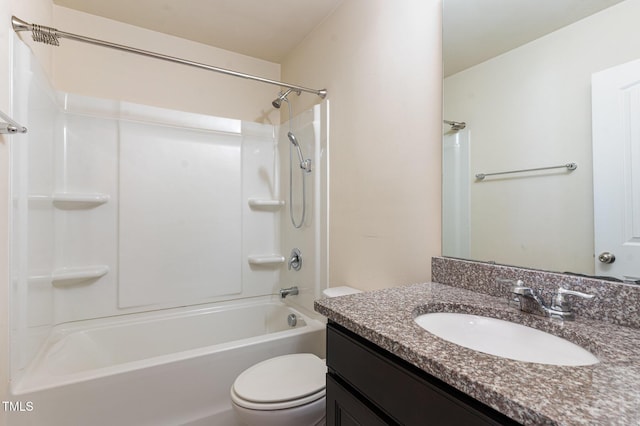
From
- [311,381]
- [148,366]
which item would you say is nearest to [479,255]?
[311,381]

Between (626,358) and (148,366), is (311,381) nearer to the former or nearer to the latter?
A: (148,366)

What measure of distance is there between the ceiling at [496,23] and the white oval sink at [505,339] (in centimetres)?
91

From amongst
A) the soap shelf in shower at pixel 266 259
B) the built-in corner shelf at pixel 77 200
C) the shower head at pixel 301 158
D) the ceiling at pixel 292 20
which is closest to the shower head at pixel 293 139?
the shower head at pixel 301 158

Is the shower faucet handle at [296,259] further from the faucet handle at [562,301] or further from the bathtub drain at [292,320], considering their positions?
the faucet handle at [562,301]

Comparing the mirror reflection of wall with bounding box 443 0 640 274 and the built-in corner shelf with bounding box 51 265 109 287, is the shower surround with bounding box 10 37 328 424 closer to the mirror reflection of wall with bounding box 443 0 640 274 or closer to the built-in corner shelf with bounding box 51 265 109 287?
the built-in corner shelf with bounding box 51 265 109 287

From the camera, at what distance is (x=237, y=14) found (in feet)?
6.41

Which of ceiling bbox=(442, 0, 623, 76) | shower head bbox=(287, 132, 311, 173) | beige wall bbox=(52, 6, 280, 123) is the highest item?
beige wall bbox=(52, 6, 280, 123)

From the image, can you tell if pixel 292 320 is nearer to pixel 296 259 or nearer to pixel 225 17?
pixel 296 259

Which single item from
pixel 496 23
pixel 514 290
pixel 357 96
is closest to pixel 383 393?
pixel 514 290

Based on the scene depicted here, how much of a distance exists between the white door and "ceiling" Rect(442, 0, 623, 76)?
23cm

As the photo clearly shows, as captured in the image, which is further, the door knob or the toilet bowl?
the toilet bowl

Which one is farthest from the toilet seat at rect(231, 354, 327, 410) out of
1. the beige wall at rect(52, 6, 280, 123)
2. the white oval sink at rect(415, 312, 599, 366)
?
the beige wall at rect(52, 6, 280, 123)

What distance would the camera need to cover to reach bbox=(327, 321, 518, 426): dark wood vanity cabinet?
0.54 metres

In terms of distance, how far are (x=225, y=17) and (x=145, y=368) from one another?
2128 mm
